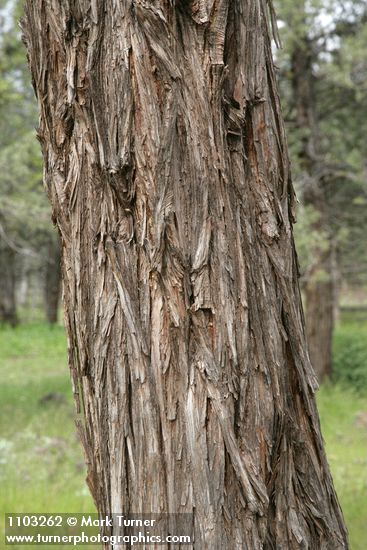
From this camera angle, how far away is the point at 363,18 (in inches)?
401

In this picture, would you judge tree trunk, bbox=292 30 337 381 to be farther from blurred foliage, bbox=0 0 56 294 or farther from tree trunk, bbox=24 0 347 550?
tree trunk, bbox=24 0 347 550

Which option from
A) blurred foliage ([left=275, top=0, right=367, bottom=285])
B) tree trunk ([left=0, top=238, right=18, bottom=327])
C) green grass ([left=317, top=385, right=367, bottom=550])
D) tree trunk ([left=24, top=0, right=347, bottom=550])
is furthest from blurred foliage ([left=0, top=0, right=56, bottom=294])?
tree trunk ([left=0, top=238, right=18, bottom=327])

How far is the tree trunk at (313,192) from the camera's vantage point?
10.1m

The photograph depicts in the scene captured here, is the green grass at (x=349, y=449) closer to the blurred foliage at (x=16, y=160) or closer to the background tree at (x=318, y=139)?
the background tree at (x=318, y=139)

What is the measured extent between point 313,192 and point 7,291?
16410 millimetres

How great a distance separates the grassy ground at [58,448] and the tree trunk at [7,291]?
32.8 ft

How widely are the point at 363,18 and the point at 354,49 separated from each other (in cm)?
164

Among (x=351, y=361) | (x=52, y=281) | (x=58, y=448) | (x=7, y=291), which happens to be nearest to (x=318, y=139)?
(x=351, y=361)

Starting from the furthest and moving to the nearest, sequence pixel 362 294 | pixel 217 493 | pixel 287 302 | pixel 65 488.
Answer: pixel 362 294, pixel 65 488, pixel 287 302, pixel 217 493

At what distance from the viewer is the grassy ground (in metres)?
4.74

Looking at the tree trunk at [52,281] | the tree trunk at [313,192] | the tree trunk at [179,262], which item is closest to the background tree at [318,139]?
the tree trunk at [313,192]

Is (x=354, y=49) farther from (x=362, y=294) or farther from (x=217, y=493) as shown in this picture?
(x=362, y=294)

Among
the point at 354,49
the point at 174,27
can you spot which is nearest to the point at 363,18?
the point at 354,49

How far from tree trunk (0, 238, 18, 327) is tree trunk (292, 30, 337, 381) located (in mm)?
14968
